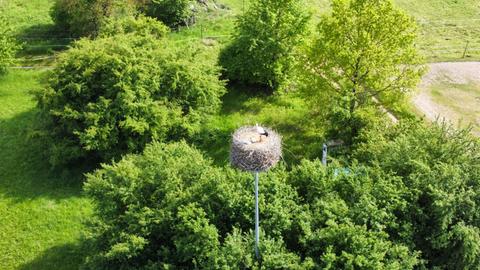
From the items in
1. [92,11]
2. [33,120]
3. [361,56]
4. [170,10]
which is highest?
[361,56]

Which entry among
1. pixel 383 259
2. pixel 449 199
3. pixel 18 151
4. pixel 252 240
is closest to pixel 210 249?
pixel 252 240

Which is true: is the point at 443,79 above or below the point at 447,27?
below

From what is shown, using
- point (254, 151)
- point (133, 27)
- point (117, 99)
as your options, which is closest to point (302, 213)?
point (254, 151)

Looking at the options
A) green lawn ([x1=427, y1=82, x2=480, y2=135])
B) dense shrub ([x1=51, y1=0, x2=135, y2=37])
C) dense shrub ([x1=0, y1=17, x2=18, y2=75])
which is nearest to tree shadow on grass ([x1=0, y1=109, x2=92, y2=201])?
dense shrub ([x1=0, y1=17, x2=18, y2=75])

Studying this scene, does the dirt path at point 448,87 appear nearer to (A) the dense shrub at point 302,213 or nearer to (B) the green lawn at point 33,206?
(A) the dense shrub at point 302,213

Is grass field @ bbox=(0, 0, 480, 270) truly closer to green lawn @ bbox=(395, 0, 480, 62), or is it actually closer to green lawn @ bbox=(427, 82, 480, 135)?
green lawn @ bbox=(395, 0, 480, 62)

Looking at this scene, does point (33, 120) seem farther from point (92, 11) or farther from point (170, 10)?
point (170, 10)

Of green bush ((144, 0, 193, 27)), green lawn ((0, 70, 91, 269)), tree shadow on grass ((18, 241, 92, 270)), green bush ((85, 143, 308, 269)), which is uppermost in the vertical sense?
green bush ((144, 0, 193, 27))

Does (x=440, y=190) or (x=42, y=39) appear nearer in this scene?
(x=440, y=190)
